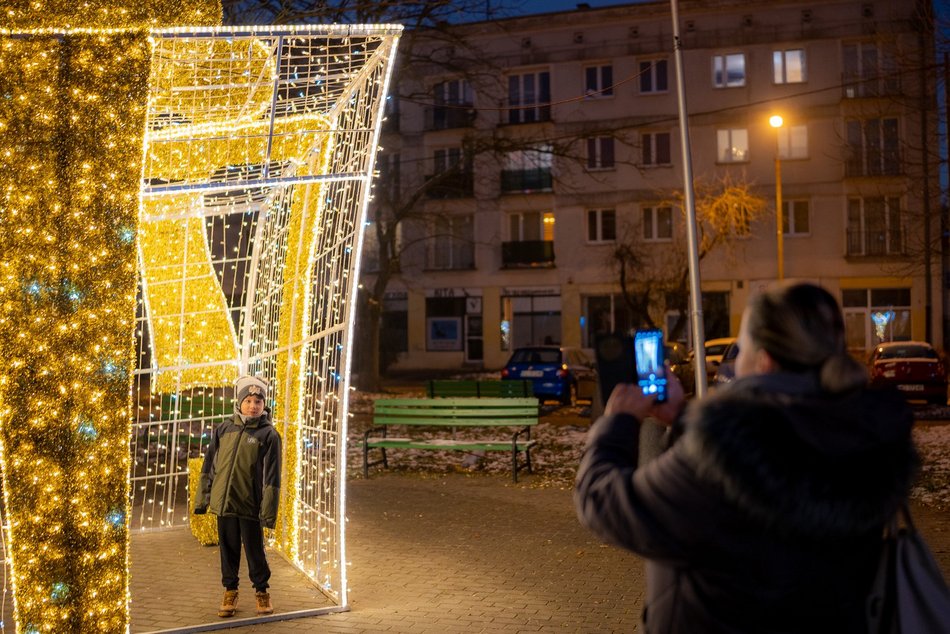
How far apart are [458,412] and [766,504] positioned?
12186mm

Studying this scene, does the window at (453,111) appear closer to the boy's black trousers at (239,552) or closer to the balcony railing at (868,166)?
the balcony railing at (868,166)

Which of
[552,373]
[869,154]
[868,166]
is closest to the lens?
[552,373]

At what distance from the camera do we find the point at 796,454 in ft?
6.59

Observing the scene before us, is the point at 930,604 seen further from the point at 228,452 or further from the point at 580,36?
the point at 580,36

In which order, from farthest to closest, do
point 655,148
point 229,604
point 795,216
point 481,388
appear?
point 655,148 < point 795,216 < point 481,388 < point 229,604

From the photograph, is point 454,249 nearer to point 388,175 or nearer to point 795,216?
point 388,175

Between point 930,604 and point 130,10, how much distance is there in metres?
4.17

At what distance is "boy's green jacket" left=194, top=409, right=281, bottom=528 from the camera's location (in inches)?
251

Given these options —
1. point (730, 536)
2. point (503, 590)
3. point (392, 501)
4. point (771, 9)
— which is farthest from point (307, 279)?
point (771, 9)

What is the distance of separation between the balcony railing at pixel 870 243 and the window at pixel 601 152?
31.1 feet

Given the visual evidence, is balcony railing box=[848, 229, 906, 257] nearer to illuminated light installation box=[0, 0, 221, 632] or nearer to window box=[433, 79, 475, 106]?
window box=[433, 79, 475, 106]

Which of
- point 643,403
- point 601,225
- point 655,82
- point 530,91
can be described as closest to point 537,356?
point 601,225

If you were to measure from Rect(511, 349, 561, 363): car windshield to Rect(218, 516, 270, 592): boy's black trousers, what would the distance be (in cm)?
1824

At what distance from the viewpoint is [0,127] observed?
439 cm
